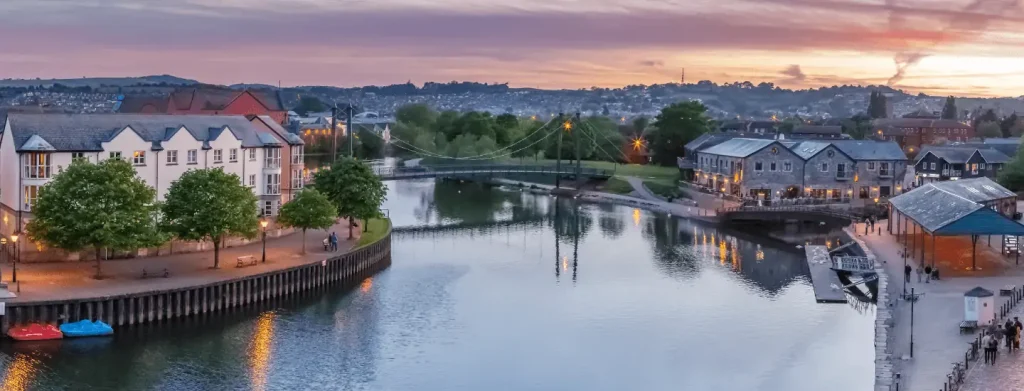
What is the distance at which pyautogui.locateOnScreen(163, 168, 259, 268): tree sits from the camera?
158ft

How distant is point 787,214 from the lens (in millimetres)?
80500

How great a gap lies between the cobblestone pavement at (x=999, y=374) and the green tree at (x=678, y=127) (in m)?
84.7

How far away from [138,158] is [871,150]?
197ft

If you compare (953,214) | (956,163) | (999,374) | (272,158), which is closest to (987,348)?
(999,374)

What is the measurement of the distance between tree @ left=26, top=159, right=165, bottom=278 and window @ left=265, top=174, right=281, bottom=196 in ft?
54.8

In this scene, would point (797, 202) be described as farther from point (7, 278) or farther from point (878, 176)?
point (7, 278)

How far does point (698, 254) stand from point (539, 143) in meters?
70.5

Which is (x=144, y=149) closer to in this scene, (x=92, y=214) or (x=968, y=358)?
(x=92, y=214)

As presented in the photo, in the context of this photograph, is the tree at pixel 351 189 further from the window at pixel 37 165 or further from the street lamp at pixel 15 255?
the street lamp at pixel 15 255

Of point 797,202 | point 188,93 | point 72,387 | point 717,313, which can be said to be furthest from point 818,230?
point 188,93

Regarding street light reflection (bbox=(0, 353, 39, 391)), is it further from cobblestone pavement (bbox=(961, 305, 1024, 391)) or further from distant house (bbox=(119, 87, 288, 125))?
distant house (bbox=(119, 87, 288, 125))

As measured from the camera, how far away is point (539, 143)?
447 feet

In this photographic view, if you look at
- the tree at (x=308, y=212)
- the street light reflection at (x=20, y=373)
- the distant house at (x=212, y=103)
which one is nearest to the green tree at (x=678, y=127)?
the distant house at (x=212, y=103)

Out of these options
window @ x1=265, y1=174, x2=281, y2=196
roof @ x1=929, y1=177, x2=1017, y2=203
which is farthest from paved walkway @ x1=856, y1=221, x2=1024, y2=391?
window @ x1=265, y1=174, x2=281, y2=196
